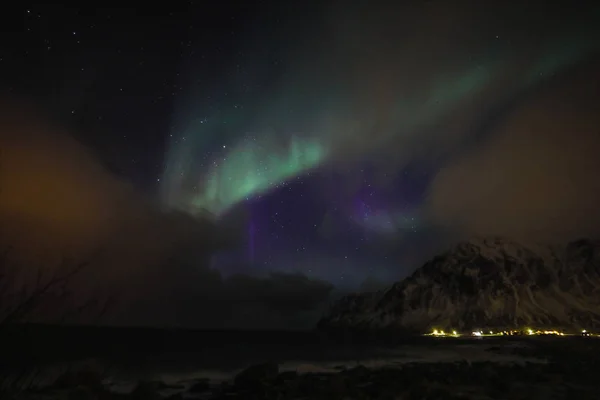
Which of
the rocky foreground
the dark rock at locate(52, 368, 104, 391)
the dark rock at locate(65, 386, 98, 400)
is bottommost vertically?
the rocky foreground

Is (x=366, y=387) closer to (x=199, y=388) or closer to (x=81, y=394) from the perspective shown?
(x=199, y=388)

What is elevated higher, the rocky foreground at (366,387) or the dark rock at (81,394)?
the dark rock at (81,394)

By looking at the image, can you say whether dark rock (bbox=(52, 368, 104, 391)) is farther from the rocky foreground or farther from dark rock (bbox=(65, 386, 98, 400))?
dark rock (bbox=(65, 386, 98, 400))

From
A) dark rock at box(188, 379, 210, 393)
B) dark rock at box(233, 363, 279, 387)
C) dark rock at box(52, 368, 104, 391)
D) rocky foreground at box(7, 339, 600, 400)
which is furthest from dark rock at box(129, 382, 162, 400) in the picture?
dark rock at box(233, 363, 279, 387)

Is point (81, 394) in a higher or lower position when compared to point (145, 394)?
higher

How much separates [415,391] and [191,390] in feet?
48.7

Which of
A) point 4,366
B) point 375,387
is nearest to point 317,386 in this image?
point 375,387

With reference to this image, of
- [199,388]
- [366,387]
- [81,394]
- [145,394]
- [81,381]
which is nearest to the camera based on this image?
[81,394]

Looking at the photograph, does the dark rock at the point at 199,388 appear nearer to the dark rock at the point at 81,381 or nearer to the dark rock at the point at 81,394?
the dark rock at the point at 81,381

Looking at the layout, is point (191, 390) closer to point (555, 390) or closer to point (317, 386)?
point (317, 386)

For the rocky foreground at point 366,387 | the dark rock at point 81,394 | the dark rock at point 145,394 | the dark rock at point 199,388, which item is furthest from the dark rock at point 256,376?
the dark rock at point 81,394

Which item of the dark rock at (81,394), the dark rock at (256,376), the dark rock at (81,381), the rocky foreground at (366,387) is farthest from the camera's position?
the dark rock at (256,376)

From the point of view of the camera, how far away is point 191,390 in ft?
95.8

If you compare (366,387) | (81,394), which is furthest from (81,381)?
(366,387)
